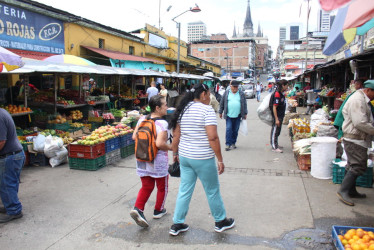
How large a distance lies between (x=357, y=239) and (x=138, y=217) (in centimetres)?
252

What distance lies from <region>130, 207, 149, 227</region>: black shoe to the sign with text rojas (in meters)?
10.2

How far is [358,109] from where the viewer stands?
433cm

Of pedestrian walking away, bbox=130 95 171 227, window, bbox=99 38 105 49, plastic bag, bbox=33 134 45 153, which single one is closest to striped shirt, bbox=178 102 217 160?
pedestrian walking away, bbox=130 95 171 227

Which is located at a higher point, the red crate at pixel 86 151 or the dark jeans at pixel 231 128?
the dark jeans at pixel 231 128

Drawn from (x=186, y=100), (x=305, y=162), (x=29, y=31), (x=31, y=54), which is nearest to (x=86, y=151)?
(x=186, y=100)

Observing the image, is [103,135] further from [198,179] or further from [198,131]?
[198,131]

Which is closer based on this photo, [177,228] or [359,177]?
[177,228]

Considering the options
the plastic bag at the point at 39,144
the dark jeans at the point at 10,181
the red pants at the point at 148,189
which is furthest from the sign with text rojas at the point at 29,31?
the red pants at the point at 148,189

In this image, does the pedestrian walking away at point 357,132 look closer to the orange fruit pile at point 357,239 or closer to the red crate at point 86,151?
the orange fruit pile at point 357,239

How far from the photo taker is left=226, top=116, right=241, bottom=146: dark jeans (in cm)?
845

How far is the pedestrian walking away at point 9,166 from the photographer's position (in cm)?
407

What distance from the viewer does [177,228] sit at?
381cm

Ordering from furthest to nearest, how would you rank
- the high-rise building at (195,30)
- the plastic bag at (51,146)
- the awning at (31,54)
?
the high-rise building at (195,30) < the awning at (31,54) < the plastic bag at (51,146)

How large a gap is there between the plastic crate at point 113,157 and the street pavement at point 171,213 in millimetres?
385
